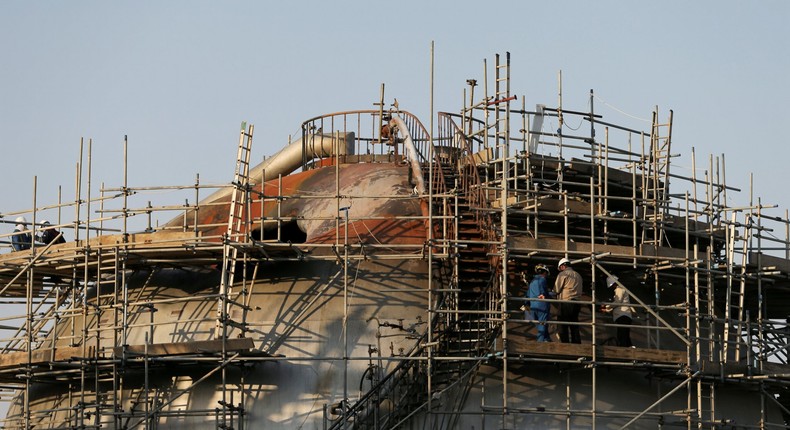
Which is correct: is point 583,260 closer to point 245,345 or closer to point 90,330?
point 245,345

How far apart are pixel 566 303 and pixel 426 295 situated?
9.97 ft

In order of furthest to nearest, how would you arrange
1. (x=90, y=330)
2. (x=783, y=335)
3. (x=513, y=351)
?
(x=783, y=335) → (x=90, y=330) → (x=513, y=351)

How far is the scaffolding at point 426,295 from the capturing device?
3478 cm

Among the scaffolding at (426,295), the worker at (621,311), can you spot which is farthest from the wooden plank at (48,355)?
the worker at (621,311)

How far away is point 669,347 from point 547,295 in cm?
360

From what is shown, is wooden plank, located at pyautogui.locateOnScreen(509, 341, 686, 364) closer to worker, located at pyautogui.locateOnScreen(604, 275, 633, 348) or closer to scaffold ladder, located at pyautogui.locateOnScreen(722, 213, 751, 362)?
worker, located at pyautogui.locateOnScreen(604, 275, 633, 348)

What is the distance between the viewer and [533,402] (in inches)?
1372

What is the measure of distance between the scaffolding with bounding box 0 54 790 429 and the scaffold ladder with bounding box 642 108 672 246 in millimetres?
94

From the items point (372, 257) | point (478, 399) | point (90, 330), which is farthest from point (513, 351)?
point (90, 330)

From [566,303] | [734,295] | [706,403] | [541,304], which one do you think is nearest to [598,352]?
[566,303]

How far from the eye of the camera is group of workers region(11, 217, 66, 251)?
127ft

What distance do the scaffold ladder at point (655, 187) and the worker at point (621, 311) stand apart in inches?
60.3

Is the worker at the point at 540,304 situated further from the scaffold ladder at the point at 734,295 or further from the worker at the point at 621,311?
the scaffold ladder at the point at 734,295

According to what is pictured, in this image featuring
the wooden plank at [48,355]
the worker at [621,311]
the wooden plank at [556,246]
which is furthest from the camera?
the worker at [621,311]
